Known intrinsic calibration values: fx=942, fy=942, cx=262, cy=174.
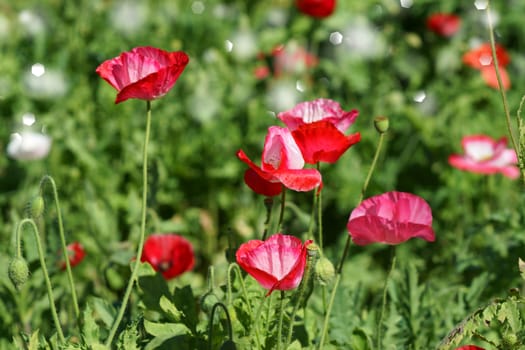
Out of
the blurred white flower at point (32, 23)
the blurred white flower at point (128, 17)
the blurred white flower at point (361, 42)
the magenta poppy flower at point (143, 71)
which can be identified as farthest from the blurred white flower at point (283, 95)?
the magenta poppy flower at point (143, 71)

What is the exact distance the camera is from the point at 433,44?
3990mm

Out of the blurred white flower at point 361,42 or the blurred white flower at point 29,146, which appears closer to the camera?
the blurred white flower at point 29,146

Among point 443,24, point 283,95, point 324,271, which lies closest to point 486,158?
point 283,95

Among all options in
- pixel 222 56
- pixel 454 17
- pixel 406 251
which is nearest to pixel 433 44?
pixel 454 17

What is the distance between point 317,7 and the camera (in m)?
3.23

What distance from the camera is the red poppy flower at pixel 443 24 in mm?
3705

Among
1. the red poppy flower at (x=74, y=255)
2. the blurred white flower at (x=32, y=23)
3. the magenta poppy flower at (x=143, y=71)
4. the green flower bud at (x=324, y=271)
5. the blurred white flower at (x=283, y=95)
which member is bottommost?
the blurred white flower at (x=283, y=95)

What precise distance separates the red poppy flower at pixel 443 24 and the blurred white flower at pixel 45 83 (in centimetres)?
145

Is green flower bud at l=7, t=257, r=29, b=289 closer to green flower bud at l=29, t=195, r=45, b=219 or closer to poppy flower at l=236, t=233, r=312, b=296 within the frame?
green flower bud at l=29, t=195, r=45, b=219

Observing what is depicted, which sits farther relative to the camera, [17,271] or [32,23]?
[32,23]

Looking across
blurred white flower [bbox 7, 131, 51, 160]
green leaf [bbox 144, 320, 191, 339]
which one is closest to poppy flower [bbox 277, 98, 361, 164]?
green leaf [bbox 144, 320, 191, 339]

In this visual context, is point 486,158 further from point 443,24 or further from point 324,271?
point 324,271

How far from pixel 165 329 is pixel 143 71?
39 centimetres

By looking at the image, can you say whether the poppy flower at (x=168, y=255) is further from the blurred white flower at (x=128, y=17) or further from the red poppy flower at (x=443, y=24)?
the red poppy flower at (x=443, y=24)
